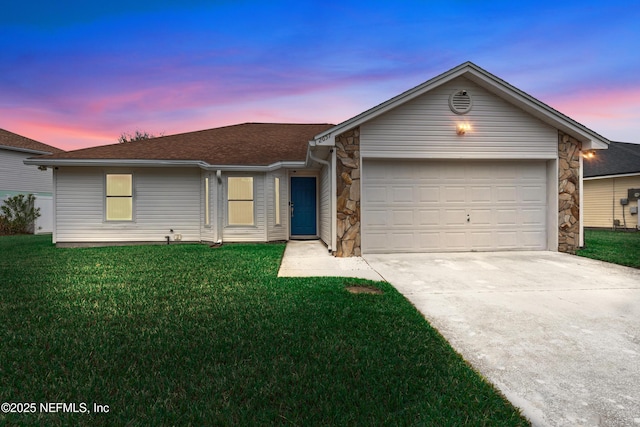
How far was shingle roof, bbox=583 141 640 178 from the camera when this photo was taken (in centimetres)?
1681

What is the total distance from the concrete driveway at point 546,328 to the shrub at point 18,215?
61.0 feet

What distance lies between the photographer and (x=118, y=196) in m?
11.0

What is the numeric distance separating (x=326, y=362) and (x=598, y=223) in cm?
2157

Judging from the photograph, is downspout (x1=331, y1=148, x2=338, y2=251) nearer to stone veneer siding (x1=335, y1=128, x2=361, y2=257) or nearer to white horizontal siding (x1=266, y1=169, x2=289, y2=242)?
stone veneer siding (x1=335, y1=128, x2=361, y2=257)

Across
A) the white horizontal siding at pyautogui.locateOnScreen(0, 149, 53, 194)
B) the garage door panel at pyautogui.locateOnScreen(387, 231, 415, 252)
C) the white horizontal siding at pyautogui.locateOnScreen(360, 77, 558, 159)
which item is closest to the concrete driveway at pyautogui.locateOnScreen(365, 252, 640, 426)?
the garage door panel at pyautogui.locateOnScreen(387, 231, 415, 252)

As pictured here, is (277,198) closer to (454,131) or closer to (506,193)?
(454,131)

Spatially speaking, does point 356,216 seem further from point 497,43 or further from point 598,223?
point 598,223

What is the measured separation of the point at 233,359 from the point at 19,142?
25324 mm

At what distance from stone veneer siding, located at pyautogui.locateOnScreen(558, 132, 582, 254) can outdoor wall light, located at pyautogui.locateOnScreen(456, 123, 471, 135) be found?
256 centimetres

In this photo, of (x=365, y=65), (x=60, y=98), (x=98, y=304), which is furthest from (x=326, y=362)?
(x=60, y=98)

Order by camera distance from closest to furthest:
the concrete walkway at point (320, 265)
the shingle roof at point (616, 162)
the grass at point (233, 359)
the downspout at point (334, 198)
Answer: the grass at point (233, 359) < the concrete walkway at point (320, 265) < the downspout at point (334, 198) < the shingle roof at point (616, 162)

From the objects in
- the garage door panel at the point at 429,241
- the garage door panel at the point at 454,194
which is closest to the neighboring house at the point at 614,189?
the garage door panel at the point at 454,194

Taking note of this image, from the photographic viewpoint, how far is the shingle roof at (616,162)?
16.8 meters

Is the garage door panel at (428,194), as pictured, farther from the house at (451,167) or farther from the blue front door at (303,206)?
the blue front door at (303,206)
